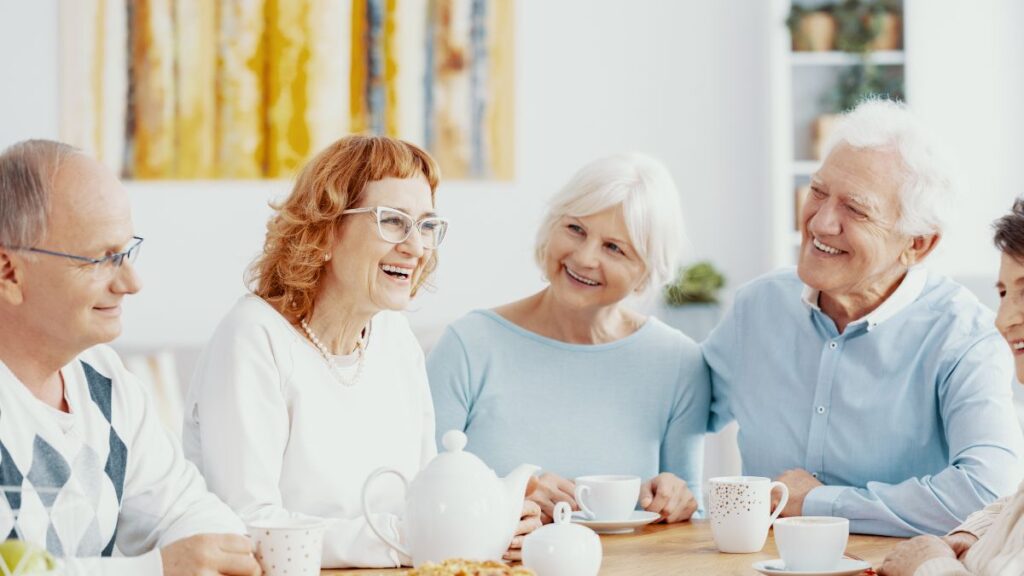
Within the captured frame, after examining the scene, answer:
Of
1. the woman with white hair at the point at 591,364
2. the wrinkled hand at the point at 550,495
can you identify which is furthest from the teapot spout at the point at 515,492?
the woman with white hair at the point at 591,364

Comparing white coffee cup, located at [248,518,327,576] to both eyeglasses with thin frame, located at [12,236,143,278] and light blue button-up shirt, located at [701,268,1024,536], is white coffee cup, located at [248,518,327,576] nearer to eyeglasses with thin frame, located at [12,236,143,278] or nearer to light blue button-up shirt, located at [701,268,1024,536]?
eyeglasses with thin frame, located at [12,236,143,278]

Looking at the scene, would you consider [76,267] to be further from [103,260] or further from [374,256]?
[374,256]

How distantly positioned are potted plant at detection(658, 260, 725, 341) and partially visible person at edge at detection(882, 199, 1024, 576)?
314 centimetres

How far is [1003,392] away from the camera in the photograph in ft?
7.06

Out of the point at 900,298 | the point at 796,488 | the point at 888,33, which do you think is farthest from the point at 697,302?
the point at 796,488

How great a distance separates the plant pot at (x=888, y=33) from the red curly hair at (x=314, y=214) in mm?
3269

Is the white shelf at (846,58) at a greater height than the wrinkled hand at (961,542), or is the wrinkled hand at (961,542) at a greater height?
the white shelf at (846,58)

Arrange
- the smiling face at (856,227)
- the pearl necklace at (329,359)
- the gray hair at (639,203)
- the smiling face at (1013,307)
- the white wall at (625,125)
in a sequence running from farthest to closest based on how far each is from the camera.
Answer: the white wall at (625,125), the gray hair at (639,203), the smiling face at (856,227), the pearl necklace at (329,359), the smiling face at (1013,307)

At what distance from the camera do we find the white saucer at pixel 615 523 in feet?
6.44

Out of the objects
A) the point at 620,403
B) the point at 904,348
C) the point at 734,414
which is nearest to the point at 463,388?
the point at 620,403

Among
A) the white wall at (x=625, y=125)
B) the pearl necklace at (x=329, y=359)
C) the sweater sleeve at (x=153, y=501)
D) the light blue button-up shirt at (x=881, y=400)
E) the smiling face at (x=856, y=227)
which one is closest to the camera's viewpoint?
the sweater sleeve at (x=153, y=501)

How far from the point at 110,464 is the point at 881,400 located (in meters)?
1.36

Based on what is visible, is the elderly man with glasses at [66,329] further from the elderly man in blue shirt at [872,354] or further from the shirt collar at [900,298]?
the shirt collar at [900,298]

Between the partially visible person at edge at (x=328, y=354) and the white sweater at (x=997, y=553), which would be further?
the partially visible person at edge at (x=328, y=354)
